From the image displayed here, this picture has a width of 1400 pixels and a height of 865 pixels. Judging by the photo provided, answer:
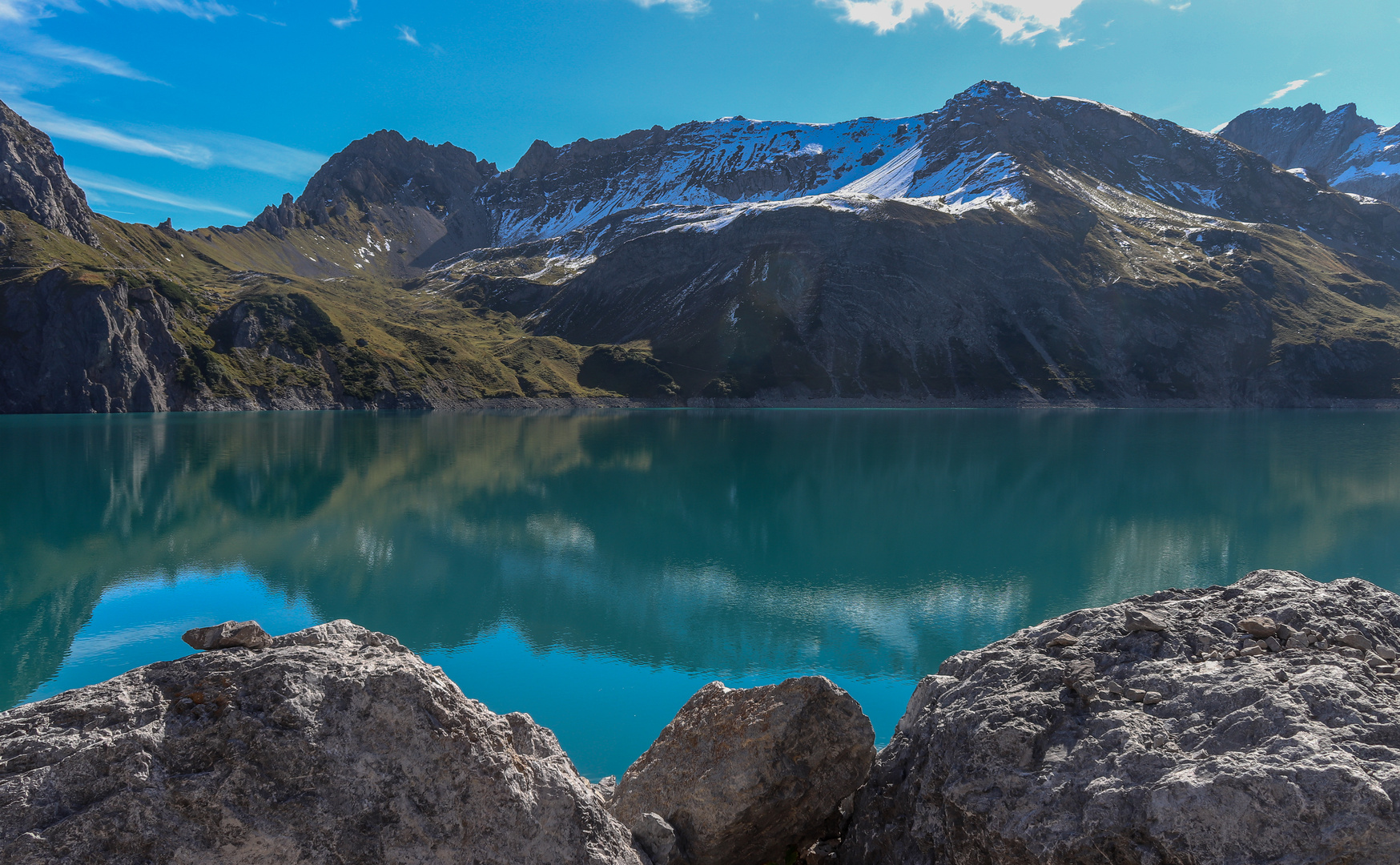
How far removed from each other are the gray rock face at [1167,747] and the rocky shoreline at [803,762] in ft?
0.07

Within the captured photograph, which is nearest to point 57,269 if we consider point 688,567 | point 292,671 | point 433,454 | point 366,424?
point 366,424

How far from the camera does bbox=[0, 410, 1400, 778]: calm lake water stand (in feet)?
77.0

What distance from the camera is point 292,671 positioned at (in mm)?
5246

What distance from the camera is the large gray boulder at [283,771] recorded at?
4.38m

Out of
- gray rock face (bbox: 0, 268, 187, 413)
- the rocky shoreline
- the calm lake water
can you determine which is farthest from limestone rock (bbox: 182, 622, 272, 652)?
gray rock face (bbox: 0, 268, 187, 413)

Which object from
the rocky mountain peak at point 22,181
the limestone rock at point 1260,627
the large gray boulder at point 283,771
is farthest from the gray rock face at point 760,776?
the rocky mountain peak at point 22,181

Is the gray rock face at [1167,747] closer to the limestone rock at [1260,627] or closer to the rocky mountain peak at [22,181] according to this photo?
the limestone rock at [1260,627]

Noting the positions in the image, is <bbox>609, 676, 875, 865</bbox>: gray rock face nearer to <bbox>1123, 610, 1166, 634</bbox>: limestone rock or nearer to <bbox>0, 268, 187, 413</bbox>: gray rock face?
<bbox>1123, 610, 1166, 634</bbox>: limestone rock

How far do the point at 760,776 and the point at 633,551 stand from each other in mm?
31146

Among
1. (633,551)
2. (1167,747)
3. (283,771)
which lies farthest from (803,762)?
(633,551)

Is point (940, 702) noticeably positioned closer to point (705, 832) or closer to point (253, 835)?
point (705, 832)

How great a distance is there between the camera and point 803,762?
834 centimetres

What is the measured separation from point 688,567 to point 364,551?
17.2 m

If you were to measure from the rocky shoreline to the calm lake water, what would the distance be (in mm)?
10174
